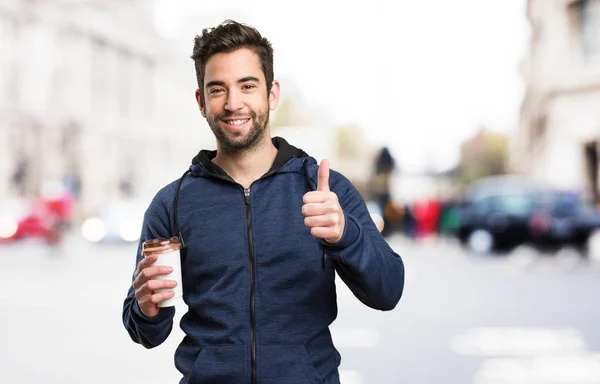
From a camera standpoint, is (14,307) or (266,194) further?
(14,307)

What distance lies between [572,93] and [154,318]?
3283cm

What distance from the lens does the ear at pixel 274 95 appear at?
270 cm

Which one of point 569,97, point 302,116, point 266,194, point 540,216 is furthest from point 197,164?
point 302,116

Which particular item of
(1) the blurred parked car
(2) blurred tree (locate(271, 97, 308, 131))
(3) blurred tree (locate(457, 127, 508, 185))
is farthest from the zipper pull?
(3) blurred tree (locate(457, 127, 508, 185))

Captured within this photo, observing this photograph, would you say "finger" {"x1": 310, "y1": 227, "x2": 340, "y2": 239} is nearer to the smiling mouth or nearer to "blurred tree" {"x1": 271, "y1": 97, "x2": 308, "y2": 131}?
the smiling mouth

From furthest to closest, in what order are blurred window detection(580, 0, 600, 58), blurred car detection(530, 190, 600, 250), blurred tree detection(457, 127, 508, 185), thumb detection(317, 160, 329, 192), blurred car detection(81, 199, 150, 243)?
blurred tree detection(457, 127, 508, 185) → blurred window detection(580, 0, 600, 58) → blurred car detection(81, 199, 150, 243) → blurred car detection(530, 190, 600, 250) → thumb detection(317, 160, 329, 192)

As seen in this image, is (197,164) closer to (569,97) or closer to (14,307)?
(14,307)

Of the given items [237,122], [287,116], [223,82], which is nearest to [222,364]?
[237,122]

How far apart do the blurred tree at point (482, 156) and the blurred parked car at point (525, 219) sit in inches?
2949

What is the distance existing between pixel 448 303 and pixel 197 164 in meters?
8.90

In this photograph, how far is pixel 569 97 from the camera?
33094 mm

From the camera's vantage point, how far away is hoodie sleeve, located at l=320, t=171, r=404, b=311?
2.24 meters

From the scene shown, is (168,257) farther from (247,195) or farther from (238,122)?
(238,122)

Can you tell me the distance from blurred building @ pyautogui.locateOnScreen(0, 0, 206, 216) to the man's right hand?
36.9 metres
